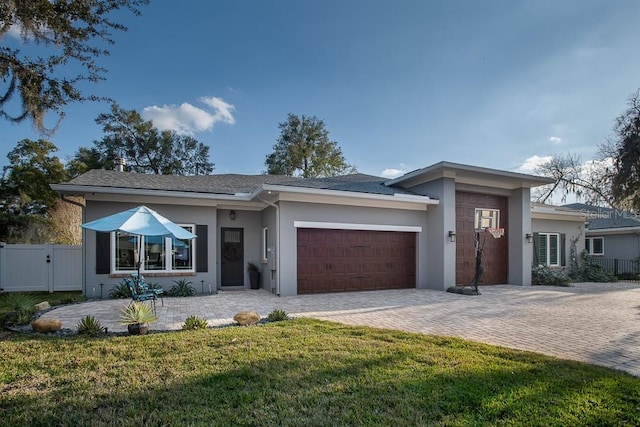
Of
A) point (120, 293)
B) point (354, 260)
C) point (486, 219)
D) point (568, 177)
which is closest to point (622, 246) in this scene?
point (568, 177)

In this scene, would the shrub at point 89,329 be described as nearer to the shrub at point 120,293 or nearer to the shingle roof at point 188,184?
the shrub at point 120,293

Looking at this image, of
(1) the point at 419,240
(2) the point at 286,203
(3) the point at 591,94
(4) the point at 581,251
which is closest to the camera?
(2) the point at 286,203

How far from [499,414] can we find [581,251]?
60.7ft

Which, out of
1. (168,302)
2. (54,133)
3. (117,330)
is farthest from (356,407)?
(168,302)

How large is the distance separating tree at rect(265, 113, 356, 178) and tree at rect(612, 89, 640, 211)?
19.6 m

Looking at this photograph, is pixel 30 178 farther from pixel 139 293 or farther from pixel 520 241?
pixel 520 241

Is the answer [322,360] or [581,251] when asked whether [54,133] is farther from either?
[581,251]

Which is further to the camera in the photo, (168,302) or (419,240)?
(419,240)

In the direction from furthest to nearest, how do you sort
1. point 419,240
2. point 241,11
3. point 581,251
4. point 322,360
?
point 581,251, point 419,240, point 241,11, point 322,360

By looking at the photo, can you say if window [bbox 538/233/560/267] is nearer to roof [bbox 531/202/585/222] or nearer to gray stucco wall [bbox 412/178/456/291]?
roof [bbox 531/202/585/222]

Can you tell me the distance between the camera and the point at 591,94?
1184 centimetres

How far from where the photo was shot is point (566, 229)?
55.7ft

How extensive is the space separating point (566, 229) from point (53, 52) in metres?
20.7

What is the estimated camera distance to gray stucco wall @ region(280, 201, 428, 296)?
1069cm
